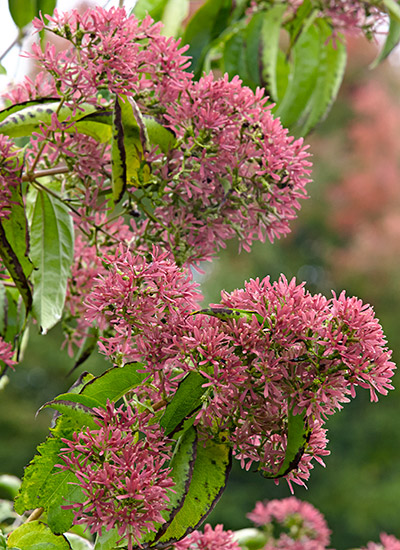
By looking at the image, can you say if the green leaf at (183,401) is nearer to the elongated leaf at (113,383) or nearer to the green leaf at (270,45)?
the elongated leaf at (113,383)

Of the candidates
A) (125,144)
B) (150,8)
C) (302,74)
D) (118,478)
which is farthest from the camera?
(302,74)

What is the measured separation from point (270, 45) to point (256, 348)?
518 millimetres

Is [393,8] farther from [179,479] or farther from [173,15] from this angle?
[179,479]

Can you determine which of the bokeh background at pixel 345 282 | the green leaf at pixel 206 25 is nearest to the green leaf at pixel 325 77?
the green leaf at pixel 206 25

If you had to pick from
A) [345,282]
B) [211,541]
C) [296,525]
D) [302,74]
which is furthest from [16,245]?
[345,282]

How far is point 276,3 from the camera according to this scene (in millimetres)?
905

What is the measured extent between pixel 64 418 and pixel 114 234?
249mm

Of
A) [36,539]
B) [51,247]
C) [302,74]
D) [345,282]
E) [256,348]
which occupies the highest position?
[345,282]

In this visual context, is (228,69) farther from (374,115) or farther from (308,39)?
(374,115)

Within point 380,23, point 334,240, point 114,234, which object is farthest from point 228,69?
point 334,240

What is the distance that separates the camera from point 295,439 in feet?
1.48

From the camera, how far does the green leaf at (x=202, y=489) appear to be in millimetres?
466

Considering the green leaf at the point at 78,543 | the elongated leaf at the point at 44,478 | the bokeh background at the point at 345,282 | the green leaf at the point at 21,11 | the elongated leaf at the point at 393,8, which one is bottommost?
the green leaf at the point at 78,543

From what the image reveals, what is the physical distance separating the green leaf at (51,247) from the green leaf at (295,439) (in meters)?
0.25
